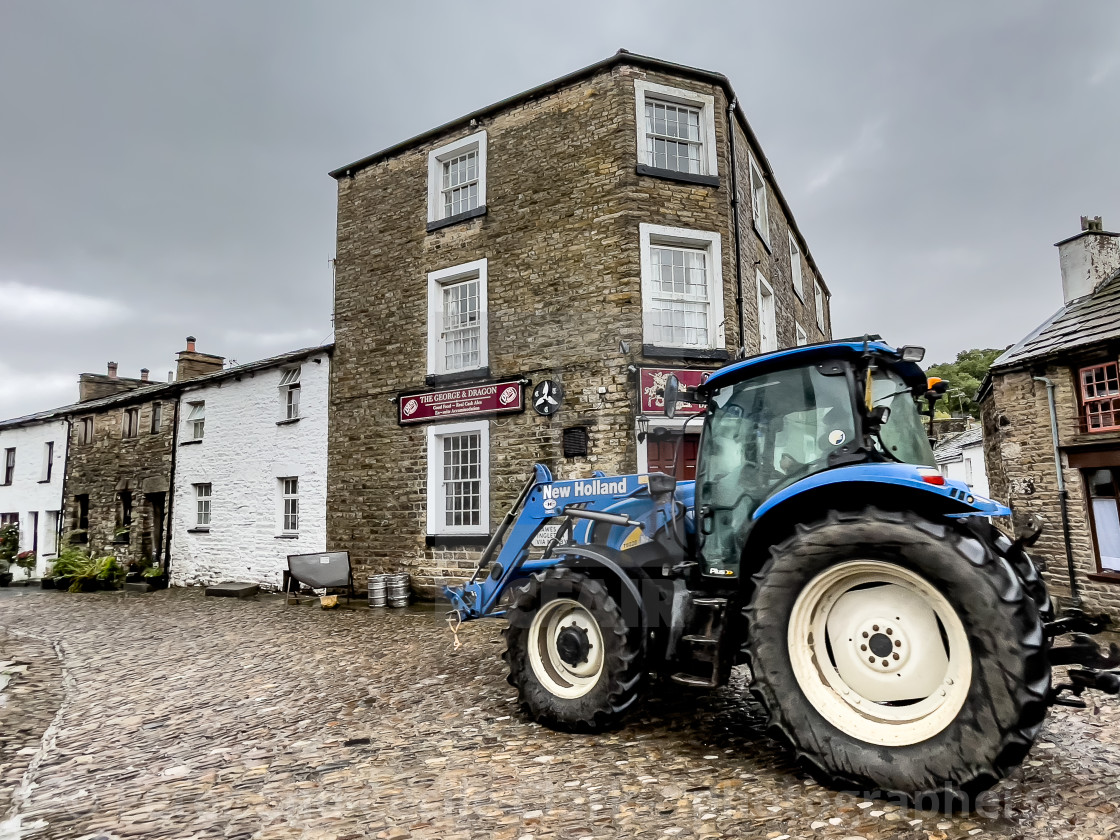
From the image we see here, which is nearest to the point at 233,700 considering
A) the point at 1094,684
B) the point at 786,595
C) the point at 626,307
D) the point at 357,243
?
the point at 786,595

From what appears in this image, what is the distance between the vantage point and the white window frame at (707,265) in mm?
10664

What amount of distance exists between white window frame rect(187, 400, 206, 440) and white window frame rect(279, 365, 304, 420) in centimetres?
367

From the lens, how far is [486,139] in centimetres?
1250

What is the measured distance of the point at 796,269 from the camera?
16.5m

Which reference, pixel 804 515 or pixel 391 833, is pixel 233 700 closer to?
pixel 391 833

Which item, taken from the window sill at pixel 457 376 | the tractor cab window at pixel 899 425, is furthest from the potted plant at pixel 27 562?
the tractor cab window at pixel 899 425

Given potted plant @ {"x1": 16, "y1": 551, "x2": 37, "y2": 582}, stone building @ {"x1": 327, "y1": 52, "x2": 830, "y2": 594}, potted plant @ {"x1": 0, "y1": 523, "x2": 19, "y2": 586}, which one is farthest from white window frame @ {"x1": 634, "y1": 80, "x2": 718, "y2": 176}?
potted plant @ {"x1": 0, "y1": 523, "x2": 19, "y2": 586}

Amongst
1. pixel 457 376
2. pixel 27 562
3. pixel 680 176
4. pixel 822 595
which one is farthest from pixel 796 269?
pixel 27 562

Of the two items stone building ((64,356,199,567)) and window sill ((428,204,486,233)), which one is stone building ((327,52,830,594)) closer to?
window sill ((428,204,486,233))

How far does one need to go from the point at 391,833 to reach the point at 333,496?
1116 centimetres

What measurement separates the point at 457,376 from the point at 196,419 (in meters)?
9.34

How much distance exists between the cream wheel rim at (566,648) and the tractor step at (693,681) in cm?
56

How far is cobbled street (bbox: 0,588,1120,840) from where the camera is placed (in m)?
3.09

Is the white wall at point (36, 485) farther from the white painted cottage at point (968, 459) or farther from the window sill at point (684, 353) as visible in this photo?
the white painted cottage at point (968, 459)
